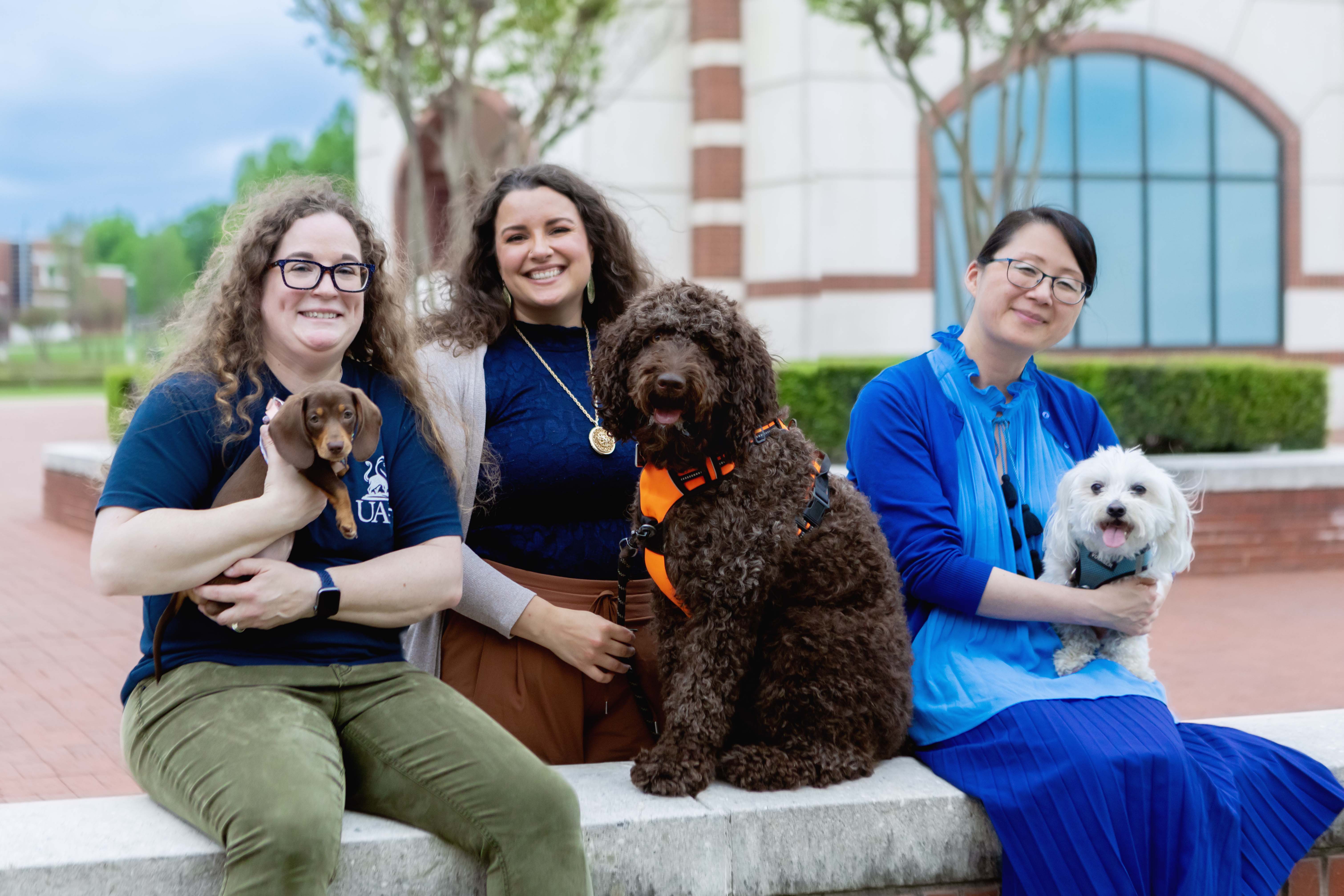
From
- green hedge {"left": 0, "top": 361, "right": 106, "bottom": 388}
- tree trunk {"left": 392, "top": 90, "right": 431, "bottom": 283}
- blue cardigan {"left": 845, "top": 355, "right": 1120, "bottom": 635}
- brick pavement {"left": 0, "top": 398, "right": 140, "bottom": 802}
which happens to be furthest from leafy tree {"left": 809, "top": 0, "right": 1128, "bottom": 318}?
green hedge {"left": 0, "top": 361, "right": 106, "bottom": 388}

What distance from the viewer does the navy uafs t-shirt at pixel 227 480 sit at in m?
2.59

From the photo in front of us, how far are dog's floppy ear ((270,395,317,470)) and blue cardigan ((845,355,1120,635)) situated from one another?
1.44 meters

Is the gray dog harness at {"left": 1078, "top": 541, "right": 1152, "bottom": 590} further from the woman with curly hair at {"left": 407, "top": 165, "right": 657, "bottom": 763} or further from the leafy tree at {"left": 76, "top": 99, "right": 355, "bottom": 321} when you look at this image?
the leafy tree at {"left": 76, "top": 99, "right": 355, "bottom": 321}

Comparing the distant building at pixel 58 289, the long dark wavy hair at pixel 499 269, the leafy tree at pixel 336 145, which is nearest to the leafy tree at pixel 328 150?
the leafy tree at pixel 336 145

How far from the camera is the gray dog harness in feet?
9.86

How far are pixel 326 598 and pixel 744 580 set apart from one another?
3.04ft

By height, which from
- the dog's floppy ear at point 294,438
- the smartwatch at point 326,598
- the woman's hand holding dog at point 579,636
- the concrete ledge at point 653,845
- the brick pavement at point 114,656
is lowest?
the brick pavement at point 114,656

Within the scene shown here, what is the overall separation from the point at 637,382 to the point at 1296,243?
59.4ft

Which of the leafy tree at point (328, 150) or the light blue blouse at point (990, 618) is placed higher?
the leafy tree at point (328, 150)

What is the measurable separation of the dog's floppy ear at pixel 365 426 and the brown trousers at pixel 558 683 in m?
0.77

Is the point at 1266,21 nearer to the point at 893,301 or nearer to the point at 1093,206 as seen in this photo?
the point at 1093,206

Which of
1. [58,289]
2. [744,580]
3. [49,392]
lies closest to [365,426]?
[744,580]

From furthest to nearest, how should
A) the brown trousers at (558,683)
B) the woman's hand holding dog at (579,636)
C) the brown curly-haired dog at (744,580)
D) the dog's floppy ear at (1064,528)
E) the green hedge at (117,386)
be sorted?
the green hedge at (117,386) → the brown trousers at (558,683) → the woman's hand holding dog at (579,636) → the dog's floppy ear at (1064,528) → the brown curly-haired dog at (744,580)

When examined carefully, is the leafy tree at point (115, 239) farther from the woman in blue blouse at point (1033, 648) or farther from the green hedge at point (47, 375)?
the woman in blue blouse at point (1033, 648)
